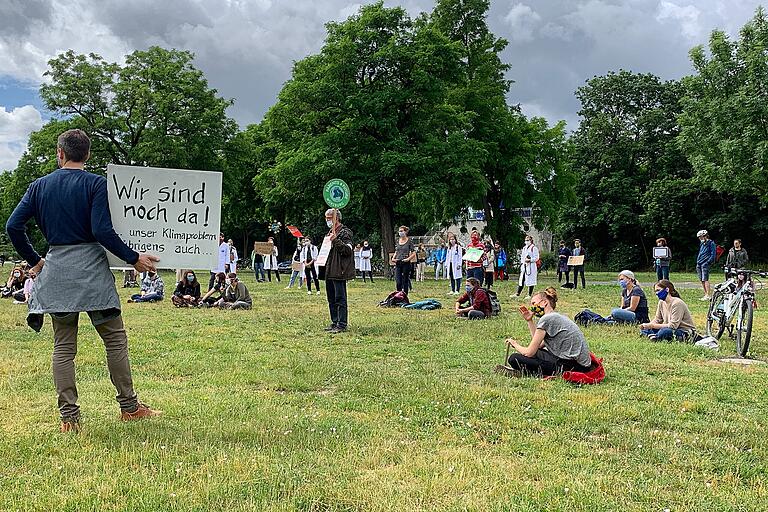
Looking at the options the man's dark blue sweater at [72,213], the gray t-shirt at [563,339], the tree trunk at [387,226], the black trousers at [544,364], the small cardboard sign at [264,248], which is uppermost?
the tree trunk at [387,226]

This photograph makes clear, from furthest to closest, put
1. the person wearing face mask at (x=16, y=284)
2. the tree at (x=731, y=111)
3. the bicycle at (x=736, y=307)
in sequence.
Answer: the tree at (x=731, y=111)
the person wearing face mask at (x=16, y=284)
the bicycle at (x=736, y=307)

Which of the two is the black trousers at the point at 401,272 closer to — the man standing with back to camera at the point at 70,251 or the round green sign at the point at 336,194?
the round green sign at the point at 336,194

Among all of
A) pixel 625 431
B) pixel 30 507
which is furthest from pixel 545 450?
pixel 30 507

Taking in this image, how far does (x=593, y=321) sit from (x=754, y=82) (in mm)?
21951

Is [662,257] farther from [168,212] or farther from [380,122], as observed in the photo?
[168,212]

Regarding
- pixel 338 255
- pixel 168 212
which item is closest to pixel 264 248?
pixel 338 255

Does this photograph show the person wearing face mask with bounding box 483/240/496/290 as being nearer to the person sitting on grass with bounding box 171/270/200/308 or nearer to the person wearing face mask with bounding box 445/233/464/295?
the person wearing face mask with bounding box 445/233/464/295

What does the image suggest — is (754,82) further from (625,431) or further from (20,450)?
(20,450)

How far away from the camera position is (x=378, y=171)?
29.0 metres

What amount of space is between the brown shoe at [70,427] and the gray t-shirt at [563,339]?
15.0ft

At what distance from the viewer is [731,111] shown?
95.0ft

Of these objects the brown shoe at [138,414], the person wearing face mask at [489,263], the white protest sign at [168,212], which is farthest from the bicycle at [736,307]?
the person wearing face mask at [489,263]

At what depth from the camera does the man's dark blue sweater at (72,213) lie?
185 inches

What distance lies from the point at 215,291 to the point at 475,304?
22.0 feet
